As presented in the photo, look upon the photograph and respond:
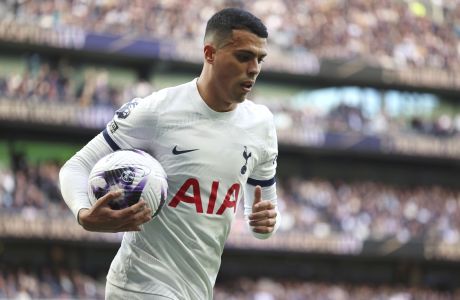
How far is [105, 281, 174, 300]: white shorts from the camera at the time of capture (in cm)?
589

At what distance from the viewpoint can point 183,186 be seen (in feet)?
19.7

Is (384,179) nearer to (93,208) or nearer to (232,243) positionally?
(232,243)

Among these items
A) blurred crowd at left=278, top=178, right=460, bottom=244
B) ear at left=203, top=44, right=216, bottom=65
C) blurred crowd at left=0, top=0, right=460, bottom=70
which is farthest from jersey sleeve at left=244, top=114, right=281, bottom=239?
blurred crowd at left=278, top=178, right=460, bottom=244

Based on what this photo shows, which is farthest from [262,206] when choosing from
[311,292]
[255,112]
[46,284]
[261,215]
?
[311,292]

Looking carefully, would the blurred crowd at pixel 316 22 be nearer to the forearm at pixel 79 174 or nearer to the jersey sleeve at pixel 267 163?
the jersey sleeve at pixel 267 163

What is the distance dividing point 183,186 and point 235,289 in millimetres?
23894

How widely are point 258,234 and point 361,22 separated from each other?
27.9 m

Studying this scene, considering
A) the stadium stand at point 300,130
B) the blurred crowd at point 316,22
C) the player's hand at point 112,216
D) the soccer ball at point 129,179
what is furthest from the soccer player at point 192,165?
the blurred crowd at point 316,22

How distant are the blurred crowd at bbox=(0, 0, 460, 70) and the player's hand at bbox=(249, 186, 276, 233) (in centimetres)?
2258

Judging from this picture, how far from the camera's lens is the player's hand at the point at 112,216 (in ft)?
17.6

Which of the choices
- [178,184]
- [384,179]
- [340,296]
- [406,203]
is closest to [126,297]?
[178,184]

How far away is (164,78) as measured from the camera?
32.3 metres

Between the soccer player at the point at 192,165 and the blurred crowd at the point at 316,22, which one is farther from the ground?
the blurred crowd at the point at 316,22

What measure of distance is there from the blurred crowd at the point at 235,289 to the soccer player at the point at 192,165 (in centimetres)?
1803
